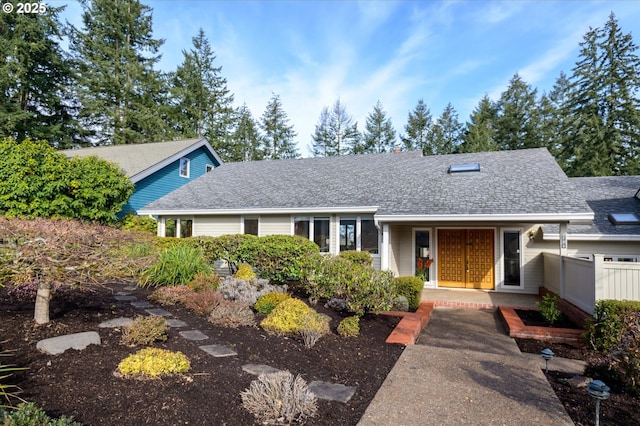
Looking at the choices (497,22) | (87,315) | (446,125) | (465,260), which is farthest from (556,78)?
(87,315)

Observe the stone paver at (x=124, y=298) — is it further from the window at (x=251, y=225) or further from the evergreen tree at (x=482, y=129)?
the evergreen tree at (x=482, y=129)

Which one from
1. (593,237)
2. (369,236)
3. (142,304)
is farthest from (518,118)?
(142,304)

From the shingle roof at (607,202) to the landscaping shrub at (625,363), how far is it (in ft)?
23.7

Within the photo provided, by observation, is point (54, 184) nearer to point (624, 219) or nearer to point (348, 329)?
point (348, 329)

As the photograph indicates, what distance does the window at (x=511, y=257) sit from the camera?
36.6 feet

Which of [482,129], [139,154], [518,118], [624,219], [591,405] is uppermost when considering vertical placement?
[518,118]

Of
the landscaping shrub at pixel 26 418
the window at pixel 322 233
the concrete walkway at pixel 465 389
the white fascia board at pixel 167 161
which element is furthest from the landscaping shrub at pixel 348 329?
the white fascia board at pixel 167 161

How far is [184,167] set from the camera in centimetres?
1959

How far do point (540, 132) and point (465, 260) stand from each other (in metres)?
Result: 19.7

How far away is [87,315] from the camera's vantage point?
196 inches

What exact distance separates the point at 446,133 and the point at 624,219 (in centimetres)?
2116

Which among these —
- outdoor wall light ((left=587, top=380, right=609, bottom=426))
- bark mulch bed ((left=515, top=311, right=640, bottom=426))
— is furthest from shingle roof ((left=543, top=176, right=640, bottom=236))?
outdoor wall light ((left=587, top=380, right=609, bottom=426))

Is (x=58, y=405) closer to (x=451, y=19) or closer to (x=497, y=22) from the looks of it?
(x=451, y=19)

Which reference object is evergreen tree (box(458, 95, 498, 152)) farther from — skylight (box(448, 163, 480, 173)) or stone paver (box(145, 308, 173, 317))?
stone paver (box(145, 308, 173, 317))
